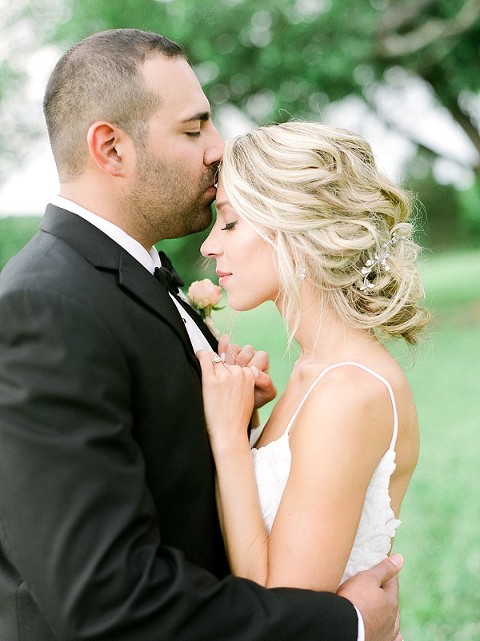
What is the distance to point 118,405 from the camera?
2029 mm

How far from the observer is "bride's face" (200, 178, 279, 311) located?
8.76 feet

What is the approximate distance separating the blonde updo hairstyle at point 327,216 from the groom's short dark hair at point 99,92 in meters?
0.35

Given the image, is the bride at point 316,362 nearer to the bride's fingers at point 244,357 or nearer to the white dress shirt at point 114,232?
the bride's fingers at point 244,357

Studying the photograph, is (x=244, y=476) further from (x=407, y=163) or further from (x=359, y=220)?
(x=407, y=163)

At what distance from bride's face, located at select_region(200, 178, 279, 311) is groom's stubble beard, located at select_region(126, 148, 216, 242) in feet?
0.26

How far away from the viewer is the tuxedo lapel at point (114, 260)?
2279 mm

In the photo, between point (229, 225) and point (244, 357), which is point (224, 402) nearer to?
point (244, 357)

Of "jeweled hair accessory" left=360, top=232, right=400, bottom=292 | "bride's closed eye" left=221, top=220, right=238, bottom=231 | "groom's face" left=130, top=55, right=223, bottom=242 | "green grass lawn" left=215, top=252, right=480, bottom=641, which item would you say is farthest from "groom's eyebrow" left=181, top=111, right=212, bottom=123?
"green grass lawn" left=215, top=252, right=480, bottom=641

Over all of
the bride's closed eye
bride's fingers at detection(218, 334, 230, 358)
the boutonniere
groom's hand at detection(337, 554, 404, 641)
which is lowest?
groom's hand at detection(337, 554, 404, 641)

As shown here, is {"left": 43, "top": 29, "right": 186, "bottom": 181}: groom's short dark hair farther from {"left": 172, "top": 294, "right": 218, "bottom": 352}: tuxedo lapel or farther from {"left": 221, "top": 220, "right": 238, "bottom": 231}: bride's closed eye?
{"left": 172, "top": 294, "right": 218, "bottom": 352}: tuxedo lapel

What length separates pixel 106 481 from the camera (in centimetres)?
194

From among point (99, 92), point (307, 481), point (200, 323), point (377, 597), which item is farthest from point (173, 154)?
point (377, 597)

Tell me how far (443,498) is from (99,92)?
18.5 feet

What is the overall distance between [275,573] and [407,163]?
29581mm
